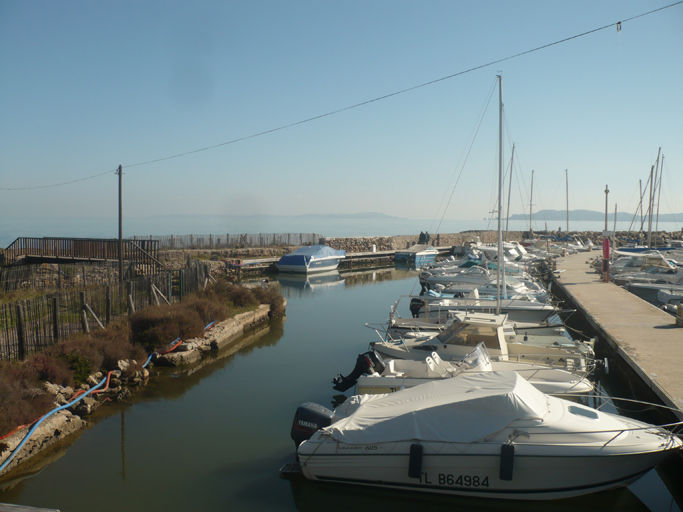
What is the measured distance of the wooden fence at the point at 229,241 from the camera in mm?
50062

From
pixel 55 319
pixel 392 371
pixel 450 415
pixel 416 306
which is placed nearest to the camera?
pixel 450 415

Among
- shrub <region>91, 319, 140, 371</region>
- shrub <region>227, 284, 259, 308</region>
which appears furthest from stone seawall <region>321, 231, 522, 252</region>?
shrub <region>91, 319, 140, 371</region>

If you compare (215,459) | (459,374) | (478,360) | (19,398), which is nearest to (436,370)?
(459,374)

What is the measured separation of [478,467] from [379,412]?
1.78 metres

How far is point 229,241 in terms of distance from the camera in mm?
55906

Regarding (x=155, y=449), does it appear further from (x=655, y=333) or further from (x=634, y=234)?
(x=634, y=234)

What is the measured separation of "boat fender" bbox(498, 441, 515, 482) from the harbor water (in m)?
0.79

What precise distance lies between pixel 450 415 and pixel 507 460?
40.3 inches

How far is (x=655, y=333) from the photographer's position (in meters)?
15.2

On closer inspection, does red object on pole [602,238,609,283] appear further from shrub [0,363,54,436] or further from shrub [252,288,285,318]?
shrub [0,363,54,436]

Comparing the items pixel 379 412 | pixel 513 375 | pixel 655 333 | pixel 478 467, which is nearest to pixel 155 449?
pixel 379 412

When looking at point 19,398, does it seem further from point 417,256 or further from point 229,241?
point 417,256

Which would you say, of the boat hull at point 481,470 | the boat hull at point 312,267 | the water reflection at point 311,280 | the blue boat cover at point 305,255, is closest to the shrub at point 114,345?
the boat hull at point 481,470

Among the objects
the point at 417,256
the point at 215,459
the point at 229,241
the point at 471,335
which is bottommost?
the point at 215,459
